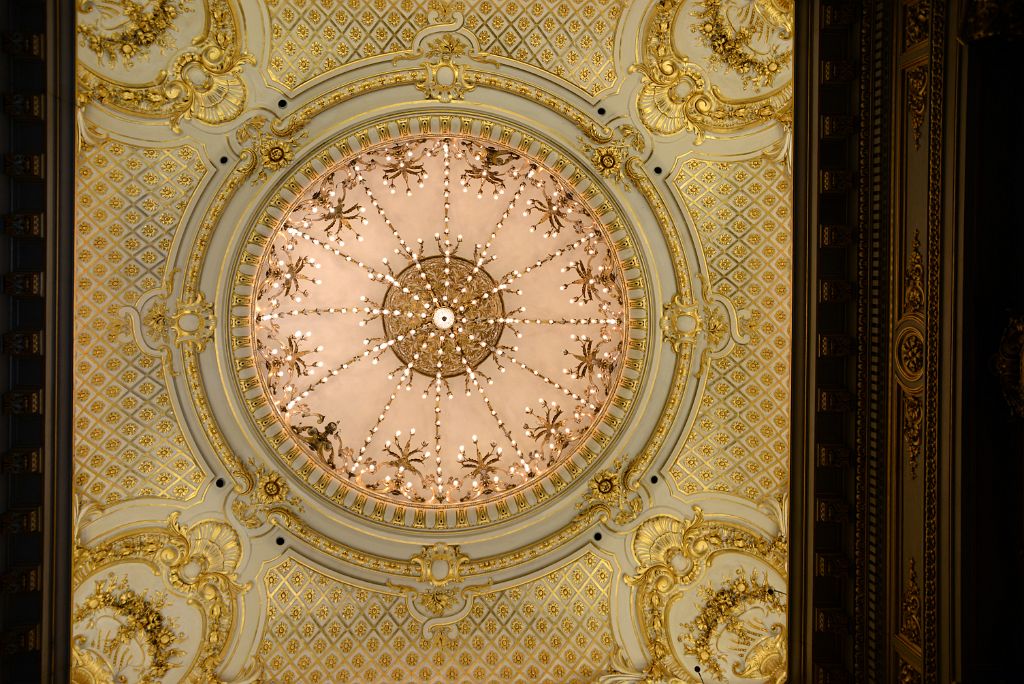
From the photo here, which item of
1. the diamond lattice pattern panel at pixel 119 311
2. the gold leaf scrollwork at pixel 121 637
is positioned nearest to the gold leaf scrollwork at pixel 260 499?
the diamond lattice pattern panel at pixel 119 311

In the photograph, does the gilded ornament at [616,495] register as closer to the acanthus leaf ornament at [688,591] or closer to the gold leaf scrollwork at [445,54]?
the acanthus leaf ornament at [688,591]

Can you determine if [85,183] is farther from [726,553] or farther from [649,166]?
→ [726,553]

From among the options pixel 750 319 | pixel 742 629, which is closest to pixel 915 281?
pixel 750 319

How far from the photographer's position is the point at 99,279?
793 centimetres

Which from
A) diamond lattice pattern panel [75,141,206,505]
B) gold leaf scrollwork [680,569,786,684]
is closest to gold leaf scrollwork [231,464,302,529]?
diamond lattice pattern panel [75,141,206,505]

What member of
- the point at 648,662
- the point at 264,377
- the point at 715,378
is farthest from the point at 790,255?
the point at 264,377

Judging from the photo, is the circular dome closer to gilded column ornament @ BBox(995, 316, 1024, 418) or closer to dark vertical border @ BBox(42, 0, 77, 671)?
dark vertical border @ BBox(42, 0, 77, 671)

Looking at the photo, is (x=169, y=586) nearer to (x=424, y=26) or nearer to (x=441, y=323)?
(x=441, y=323)

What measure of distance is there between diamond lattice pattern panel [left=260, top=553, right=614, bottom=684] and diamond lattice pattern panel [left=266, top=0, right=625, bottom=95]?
5610mm

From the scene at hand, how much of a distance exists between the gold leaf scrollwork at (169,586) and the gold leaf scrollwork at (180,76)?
446cm

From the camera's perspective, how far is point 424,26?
796cm

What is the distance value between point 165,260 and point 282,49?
2634 millimetres

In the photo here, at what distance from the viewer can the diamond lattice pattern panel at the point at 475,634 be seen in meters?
8.57

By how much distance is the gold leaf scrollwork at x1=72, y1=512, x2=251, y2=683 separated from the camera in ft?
25.9
